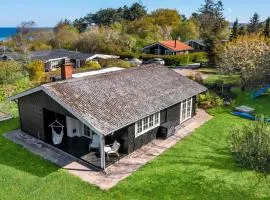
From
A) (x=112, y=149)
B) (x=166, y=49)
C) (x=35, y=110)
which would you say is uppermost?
(x=166, y=49)

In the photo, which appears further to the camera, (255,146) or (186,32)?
(186,32)

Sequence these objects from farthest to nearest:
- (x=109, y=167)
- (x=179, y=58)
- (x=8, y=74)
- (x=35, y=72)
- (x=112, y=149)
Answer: (x=179, y=58), (x=35, y=72), (x=8, y=74), (x=112, y=149), (x=109, y=167)

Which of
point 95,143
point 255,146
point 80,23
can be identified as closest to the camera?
point 255,146

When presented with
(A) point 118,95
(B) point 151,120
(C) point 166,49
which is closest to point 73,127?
(A) point 118,95

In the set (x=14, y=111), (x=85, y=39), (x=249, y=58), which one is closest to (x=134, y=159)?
(x=14, y=111)

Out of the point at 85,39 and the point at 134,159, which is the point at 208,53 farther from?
the point at 134,159

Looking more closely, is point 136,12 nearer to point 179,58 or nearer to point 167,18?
point 167,18
